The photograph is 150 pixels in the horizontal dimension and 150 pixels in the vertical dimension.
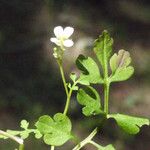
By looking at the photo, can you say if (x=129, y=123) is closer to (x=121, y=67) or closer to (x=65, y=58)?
(x=121, y=67)

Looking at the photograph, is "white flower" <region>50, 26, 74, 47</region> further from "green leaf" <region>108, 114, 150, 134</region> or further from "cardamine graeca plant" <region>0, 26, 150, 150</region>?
"green leaf" <region>108, 114, 150, 134</region>

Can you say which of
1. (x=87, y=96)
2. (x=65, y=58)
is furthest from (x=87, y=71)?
(x=65, y=58)

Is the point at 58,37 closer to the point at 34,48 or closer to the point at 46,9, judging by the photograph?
the point at 34,48

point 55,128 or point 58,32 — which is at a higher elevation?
point 58,32

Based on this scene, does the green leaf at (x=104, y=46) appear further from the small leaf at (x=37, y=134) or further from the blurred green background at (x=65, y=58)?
the blurred green background at (x=65, y=58)

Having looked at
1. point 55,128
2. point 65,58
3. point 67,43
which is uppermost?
point 65,58

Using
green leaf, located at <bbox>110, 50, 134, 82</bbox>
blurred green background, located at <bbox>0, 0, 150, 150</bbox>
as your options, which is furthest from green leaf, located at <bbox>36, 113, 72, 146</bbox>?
blurred green background, located at <bbox>0, 0, 150, 150</bbox>
